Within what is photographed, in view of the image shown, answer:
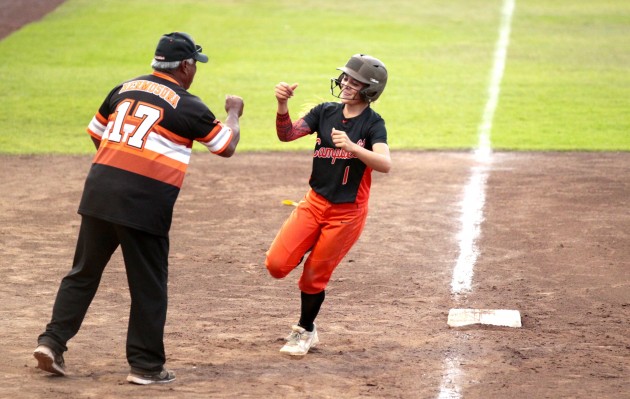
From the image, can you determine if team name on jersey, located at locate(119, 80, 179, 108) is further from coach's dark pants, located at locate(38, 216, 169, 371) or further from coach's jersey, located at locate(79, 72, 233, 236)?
coach's dark pants, located at locate(38, 216, 169, 371)

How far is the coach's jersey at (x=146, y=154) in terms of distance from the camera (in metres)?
6.63

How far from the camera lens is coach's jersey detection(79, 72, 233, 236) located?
6.63m

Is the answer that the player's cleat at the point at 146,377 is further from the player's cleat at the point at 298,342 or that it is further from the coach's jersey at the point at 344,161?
the coach's jersey at the point at 344,161

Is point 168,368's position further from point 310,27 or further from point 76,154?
point 310,27

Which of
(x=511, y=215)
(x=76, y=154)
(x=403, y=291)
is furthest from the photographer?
(x=76, y=154)

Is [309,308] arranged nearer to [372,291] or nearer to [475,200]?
[372,291]

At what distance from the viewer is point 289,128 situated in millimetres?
7516

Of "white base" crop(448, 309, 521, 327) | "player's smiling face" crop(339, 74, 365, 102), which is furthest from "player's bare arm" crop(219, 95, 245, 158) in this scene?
"white base" crop(448, 309, 521, 327)

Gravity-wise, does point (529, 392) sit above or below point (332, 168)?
below

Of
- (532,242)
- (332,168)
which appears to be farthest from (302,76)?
(332,168)

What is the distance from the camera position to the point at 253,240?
10531mm

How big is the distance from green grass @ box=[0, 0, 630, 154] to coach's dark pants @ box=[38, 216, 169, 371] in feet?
23.3

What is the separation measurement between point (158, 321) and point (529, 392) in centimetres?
227

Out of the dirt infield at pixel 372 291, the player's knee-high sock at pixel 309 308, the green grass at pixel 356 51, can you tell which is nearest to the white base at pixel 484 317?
the dirt infield at pixel 372 291
